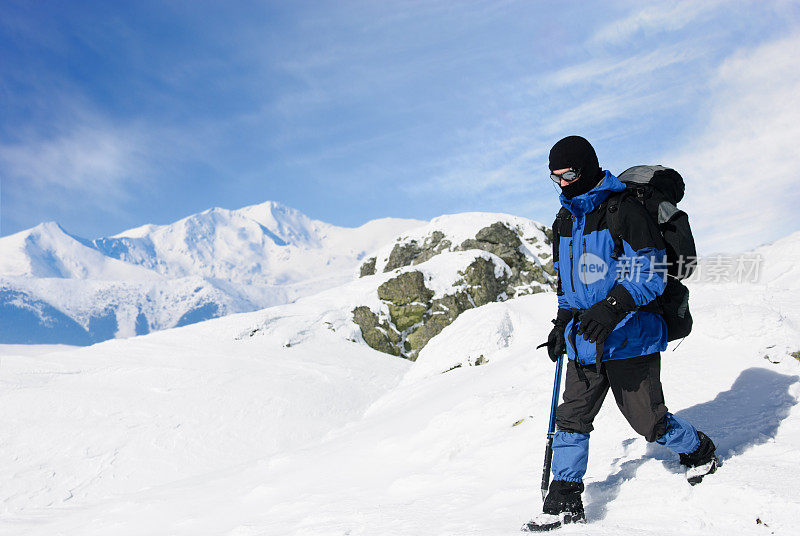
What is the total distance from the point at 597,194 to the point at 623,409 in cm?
145

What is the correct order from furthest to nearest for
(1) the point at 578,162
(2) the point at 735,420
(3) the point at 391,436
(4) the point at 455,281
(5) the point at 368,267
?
(5) the point at 368,267, (4) the point at 455,281, (3) the point at 391,436, (2) the point at 735,420, (1) the point at 578,162

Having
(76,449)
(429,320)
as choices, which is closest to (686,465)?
(76,449)

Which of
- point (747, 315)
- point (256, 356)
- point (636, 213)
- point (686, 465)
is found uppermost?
point (256, 356)

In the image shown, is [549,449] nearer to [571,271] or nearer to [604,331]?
[604,331]

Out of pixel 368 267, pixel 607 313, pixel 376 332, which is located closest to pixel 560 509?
pixel 607 313

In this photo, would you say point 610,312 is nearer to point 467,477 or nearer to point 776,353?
point 467,477

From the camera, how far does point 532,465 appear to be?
171 inches

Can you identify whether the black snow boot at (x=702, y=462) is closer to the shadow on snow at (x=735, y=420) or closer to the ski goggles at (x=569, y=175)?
the shadow on snow at (x=735, y=420)

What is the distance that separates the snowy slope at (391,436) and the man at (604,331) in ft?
0.97

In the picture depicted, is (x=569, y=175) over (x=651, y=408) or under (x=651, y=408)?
over

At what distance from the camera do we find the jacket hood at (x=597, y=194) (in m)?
3.05

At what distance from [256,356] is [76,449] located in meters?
5.79

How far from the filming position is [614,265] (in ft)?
10.0

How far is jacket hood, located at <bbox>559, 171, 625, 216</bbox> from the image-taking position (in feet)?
10.0
